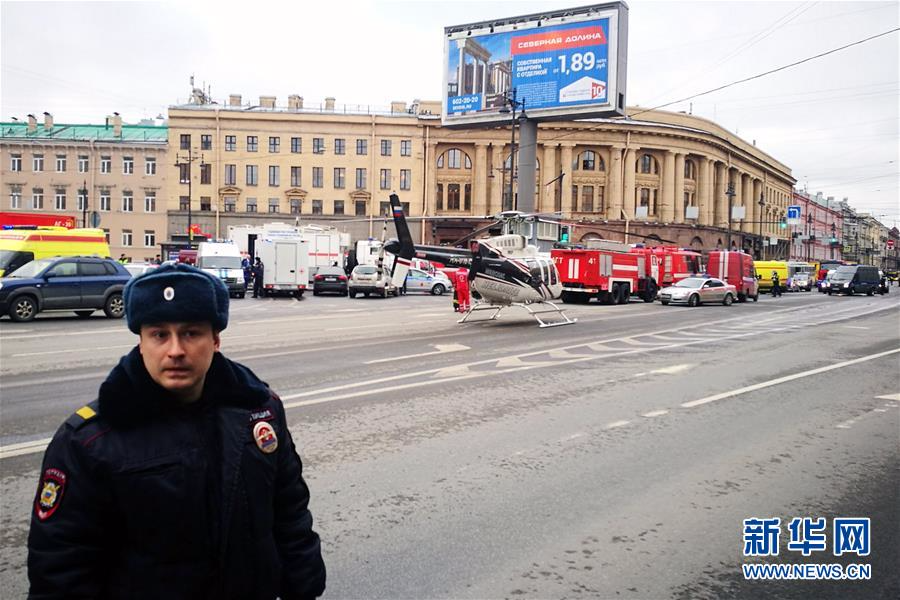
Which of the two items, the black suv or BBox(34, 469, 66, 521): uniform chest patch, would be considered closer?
BBox(34, 469, 66, 521): uniform chest patch

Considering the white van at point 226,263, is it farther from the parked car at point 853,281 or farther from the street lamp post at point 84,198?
the parked car at point 853,281

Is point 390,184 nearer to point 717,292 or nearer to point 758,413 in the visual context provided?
point 717,292

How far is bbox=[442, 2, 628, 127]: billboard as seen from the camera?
35.8 meters

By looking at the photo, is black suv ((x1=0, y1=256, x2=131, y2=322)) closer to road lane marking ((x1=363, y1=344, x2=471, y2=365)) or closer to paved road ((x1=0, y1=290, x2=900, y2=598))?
paved road ((x1=0, y1=290, x2=900, y2=598))

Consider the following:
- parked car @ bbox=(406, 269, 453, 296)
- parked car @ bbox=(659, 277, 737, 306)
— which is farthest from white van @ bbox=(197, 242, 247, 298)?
parked car @ bbox=(659, 277, 737, 306)

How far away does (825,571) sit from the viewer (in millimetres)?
4523

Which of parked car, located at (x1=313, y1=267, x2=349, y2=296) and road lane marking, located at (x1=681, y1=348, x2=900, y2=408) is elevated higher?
parked car, located at (x1=313, y1=267, x2=349, y2=296)

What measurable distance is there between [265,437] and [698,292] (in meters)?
34.5

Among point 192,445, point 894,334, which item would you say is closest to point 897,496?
point 192,445

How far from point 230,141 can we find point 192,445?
232 feet

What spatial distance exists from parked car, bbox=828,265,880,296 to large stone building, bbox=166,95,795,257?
16468 millimetres

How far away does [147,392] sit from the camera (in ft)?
7.16

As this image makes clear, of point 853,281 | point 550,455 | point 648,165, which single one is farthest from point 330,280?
point 648,165

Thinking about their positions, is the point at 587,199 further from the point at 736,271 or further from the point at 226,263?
the point at 226,263
